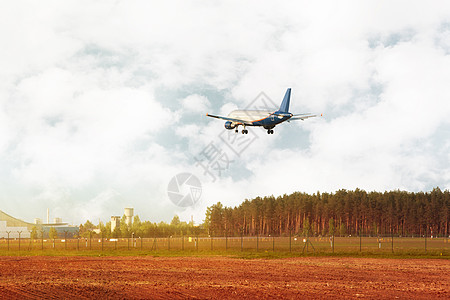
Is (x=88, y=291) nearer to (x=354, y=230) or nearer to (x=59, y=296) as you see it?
(x=59, y=296)

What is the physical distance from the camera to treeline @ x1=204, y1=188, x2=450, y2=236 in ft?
424

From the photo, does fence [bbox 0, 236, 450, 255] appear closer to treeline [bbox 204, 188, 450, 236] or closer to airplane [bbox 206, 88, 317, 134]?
airplane [bbox 206, 88, 317, 134]

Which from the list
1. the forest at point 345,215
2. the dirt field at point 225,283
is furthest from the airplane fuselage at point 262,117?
the forest at point 345,215

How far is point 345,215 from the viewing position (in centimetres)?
13838

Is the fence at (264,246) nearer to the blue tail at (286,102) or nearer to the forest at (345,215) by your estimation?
the blue tail at (286,102)

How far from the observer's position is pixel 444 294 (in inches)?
829

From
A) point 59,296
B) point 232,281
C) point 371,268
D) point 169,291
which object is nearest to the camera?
point 59,296

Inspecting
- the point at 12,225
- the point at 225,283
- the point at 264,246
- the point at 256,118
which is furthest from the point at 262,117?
the point at 12,225

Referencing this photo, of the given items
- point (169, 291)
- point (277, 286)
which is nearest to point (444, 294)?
point (277, 286)

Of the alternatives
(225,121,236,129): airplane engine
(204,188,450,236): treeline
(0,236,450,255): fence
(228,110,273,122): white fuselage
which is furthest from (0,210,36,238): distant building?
(228,110,273,122): white fuselage

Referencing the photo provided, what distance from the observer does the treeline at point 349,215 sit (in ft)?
424

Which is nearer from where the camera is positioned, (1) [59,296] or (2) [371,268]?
(1) [59,296]

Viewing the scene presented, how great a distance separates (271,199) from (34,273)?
140 meters

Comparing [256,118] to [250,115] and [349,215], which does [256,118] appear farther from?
[349,215]
